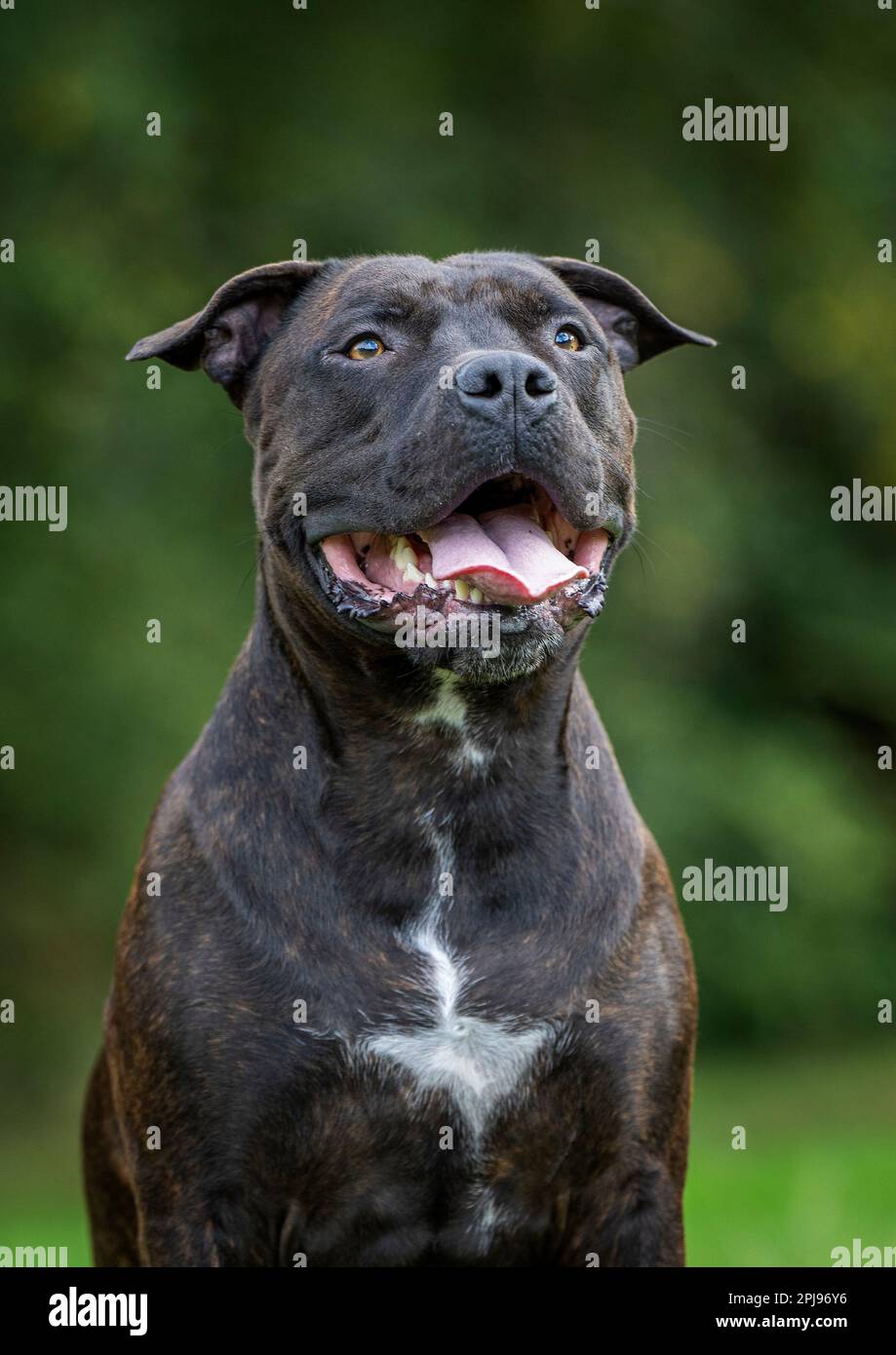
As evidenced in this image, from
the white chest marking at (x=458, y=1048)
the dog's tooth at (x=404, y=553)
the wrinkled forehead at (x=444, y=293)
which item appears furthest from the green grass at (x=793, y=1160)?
the wrinkled forehead at (x=444, y=293)

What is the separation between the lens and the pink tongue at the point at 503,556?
4.02 m

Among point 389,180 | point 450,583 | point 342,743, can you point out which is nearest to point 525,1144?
point 342,743

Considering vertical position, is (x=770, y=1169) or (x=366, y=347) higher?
(x=366, y=347)

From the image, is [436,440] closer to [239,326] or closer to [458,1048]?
[239,326]

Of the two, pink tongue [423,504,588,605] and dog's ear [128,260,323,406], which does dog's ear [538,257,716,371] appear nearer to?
dog's ear [128,260,323,406]

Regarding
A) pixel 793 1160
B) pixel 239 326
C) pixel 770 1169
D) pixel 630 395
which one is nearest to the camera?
pixel 239 326

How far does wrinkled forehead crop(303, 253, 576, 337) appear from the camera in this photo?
14.2ft

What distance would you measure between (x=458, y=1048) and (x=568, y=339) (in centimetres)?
167

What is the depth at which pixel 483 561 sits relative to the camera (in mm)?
4074

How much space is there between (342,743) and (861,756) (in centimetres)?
1087

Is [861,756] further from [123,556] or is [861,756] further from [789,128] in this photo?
[123,556]

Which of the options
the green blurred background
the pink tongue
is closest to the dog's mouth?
the pink tongue

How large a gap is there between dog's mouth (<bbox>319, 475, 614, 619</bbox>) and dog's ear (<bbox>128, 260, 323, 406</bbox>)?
29.3 inches

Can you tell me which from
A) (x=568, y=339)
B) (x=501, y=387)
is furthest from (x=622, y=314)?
(x=501, y=387)
